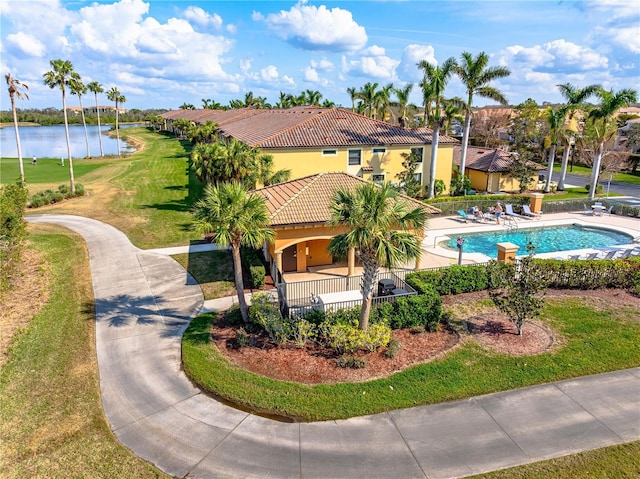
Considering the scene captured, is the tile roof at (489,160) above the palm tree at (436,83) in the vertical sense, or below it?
below

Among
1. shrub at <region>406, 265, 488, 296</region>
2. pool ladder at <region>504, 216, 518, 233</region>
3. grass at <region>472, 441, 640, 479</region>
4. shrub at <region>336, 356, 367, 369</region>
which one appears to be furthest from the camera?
pool ladder at <region>504, 216, 518, 233</region>

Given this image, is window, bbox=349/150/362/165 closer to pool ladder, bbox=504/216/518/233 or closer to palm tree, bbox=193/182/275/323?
pool ladder, bbox=504/216/518/233

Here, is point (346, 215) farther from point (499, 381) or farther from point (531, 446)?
point (531, 446)

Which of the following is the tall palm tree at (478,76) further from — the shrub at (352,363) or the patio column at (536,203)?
the shrub at (352,363)

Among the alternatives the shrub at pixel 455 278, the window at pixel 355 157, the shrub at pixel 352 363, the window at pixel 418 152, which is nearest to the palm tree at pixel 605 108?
the window at pixel 418 152

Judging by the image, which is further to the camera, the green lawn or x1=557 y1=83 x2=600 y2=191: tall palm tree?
the green lawn

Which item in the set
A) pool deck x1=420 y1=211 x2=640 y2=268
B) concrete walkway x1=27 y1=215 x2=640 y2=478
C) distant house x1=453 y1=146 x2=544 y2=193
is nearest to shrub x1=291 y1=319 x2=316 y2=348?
concrete walkway x1=27 y1=215 x2=640 y2=478
